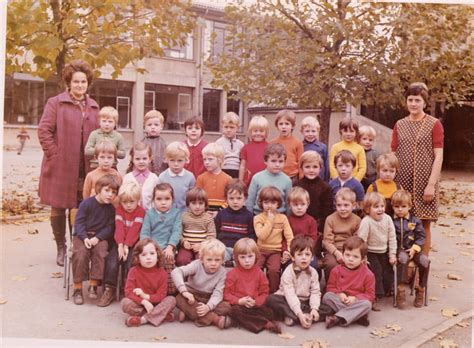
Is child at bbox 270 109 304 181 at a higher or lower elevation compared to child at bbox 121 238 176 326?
higher

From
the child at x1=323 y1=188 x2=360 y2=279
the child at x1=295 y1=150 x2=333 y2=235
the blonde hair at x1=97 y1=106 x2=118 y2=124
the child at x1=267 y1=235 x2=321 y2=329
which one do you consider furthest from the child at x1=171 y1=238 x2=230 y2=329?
the blonde hair at x1=97 y1=106 x2=118 y2=124

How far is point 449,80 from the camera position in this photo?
22.8 feet

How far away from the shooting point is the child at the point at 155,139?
16.8ft

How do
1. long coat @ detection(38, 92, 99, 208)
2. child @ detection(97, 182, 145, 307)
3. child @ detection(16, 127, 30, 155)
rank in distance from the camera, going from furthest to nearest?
child @ detection(16, 127, 30, 155), long coat @ detection(38, 92, 99, 208), child @ detection(97, 182, 145, 307)

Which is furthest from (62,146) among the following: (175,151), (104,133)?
(175,151)

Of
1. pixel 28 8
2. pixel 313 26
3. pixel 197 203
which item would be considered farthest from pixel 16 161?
pixel 313 26

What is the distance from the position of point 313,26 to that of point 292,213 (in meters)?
3.93

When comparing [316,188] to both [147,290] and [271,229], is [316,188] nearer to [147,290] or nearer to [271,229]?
[271,229]

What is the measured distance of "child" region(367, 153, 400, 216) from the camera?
4828 mm

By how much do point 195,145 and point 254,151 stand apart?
55 centimetres

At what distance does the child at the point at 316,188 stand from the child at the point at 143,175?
50.3 inches

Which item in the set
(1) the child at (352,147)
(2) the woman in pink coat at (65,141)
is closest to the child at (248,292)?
(1) the child at (352,147)

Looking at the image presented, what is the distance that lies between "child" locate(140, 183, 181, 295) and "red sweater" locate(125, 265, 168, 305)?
294mm

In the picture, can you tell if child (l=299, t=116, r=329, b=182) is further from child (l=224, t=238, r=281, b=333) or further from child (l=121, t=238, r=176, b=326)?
child (l=121, t=238, r=176, b=326)
